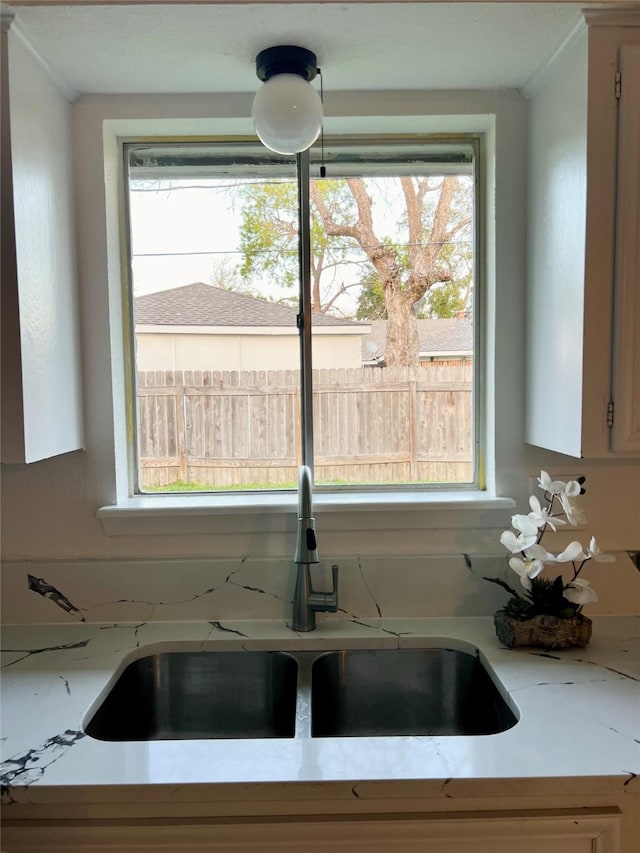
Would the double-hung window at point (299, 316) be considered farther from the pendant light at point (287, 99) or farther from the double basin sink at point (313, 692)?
the double basin sink at point (313, 692)

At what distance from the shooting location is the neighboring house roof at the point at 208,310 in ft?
4.98

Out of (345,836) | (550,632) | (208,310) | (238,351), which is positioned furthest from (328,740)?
(208,310)

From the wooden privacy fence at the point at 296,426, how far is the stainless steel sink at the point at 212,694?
0.45 m

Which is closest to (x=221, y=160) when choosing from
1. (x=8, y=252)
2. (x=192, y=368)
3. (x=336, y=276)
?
(x=336, y=276)

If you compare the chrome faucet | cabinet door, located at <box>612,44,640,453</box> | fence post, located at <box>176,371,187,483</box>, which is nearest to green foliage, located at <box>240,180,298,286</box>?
fence post, located at <box>176,371,187,483</box>

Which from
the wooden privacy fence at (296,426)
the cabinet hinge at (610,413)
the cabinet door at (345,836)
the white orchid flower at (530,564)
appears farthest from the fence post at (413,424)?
the cabinet door at (345,836)

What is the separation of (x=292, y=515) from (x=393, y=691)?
459 millimetres

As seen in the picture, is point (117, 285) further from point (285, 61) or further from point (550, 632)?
→ point (550, 632)

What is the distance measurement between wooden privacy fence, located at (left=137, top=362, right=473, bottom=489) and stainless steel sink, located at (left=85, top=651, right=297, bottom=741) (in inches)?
17.8

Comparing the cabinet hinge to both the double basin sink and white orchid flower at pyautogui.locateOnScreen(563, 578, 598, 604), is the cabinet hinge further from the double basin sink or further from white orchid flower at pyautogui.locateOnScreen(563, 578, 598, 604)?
the double basin sink

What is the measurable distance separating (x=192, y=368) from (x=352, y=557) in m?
0.65

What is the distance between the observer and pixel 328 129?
1.43 metres

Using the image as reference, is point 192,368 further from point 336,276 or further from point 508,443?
point 508,443

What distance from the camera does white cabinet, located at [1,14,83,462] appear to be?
3.46 ft
